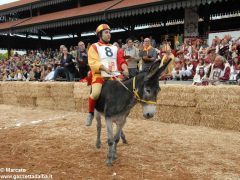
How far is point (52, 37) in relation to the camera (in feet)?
118

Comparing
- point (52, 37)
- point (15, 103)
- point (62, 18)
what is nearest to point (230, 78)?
point (15, 103)

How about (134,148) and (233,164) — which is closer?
(233,164)

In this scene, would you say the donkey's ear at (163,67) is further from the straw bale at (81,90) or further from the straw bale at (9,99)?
the straw bale at (9,99)

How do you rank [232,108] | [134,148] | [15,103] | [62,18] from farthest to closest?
1. [62,18]
2. [15,103]
3. [232,108]
4. [134,148]

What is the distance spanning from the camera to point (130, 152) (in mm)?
7078

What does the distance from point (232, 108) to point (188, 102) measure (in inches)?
61.0

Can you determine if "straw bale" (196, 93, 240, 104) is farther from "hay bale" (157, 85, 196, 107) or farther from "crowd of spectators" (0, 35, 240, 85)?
"crowd of spectators" (0, 35, 240, 85)

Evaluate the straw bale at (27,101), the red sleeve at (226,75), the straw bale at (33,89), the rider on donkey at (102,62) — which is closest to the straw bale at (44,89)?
the straw bale at (33,89)

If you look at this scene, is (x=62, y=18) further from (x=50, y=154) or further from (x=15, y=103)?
(x=50, y=154)

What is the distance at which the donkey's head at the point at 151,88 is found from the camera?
18.4 ft

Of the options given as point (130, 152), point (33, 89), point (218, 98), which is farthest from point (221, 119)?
point (33, 89)

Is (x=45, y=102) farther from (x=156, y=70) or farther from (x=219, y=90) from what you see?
(x=156, y=70)

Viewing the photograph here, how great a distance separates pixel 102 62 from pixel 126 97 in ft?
3.40

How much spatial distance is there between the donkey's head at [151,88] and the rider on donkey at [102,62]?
3.39 feet
